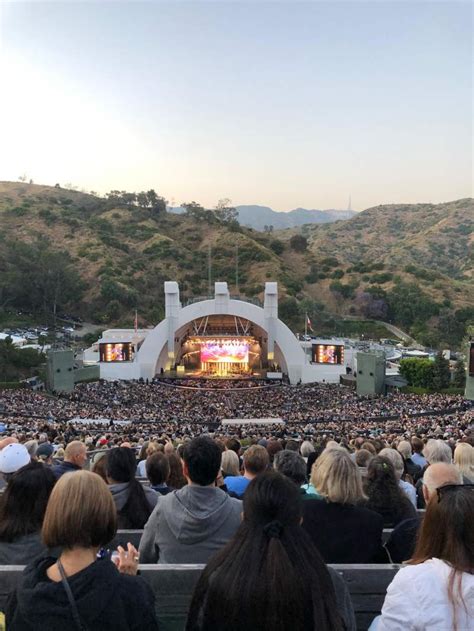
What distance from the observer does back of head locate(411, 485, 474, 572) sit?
220cm

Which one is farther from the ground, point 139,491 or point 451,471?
point 451,471

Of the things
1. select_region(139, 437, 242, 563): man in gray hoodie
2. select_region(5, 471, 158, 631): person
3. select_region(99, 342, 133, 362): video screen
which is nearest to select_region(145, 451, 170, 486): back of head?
select_region(139, 437, 242, 563): man in gray hoodie

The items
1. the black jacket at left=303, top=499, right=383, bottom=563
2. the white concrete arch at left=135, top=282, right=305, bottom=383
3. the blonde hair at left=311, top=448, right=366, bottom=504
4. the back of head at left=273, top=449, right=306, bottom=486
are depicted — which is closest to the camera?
the black jacket at left=303, top=499, right=383, bottom=563

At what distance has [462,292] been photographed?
75000 mm

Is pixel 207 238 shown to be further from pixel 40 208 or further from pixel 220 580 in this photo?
pixel 220 580

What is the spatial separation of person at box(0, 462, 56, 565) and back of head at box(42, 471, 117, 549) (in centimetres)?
98

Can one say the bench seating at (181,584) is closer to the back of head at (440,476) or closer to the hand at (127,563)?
the hand at (127,563)

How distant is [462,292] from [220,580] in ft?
261

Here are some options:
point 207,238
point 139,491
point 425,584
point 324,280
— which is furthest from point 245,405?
point 207,238

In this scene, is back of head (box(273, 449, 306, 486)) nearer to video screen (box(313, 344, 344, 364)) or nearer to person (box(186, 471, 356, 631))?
person (box(186, 471, 356, 631))

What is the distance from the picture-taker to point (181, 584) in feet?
9.24

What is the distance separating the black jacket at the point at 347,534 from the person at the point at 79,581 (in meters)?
1.33

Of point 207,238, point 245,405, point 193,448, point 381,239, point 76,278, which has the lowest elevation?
point 245,405

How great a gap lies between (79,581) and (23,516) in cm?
119
